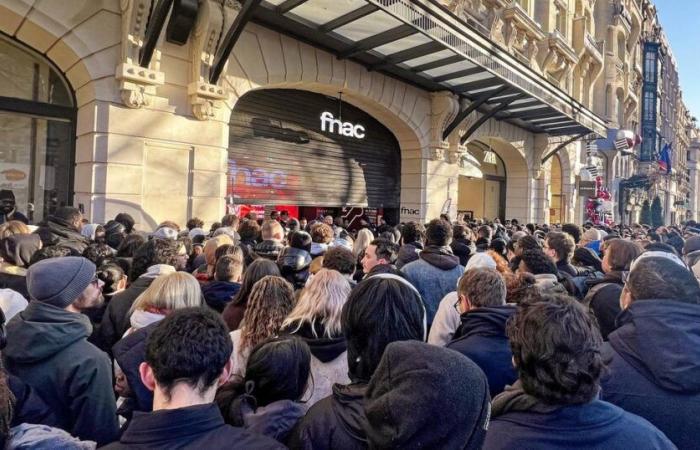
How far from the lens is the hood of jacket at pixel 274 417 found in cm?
162

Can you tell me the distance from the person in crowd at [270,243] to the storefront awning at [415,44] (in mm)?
3693

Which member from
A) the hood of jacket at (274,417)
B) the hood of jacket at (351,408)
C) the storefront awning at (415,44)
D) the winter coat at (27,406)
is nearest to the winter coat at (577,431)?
the hood of jacket at (351,408)

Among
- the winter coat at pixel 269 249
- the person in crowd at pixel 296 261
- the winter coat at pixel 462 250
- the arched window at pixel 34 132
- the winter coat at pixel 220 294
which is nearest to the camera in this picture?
the winter coat at pixel 220 294

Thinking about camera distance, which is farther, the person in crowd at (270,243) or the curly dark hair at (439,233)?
the person in crowd at (270,243)

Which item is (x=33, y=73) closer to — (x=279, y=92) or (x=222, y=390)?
(x=279, y=92)

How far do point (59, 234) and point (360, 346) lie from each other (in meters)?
3.87

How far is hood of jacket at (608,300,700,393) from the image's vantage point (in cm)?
174

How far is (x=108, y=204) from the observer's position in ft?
21.2

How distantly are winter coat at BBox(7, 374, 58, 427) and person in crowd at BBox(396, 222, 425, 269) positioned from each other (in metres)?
3.35

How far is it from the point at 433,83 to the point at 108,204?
26.3 feet

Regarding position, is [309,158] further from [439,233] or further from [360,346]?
[360,346]

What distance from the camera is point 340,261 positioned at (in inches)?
139

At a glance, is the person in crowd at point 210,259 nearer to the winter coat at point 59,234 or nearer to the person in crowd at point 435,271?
the winter coat at point 59,234

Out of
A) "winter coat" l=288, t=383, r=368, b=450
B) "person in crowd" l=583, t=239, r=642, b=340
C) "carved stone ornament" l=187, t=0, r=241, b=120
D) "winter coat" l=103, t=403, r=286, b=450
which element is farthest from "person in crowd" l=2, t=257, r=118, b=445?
"carved stone ornament" l=187, t=0, r=241, b=120
